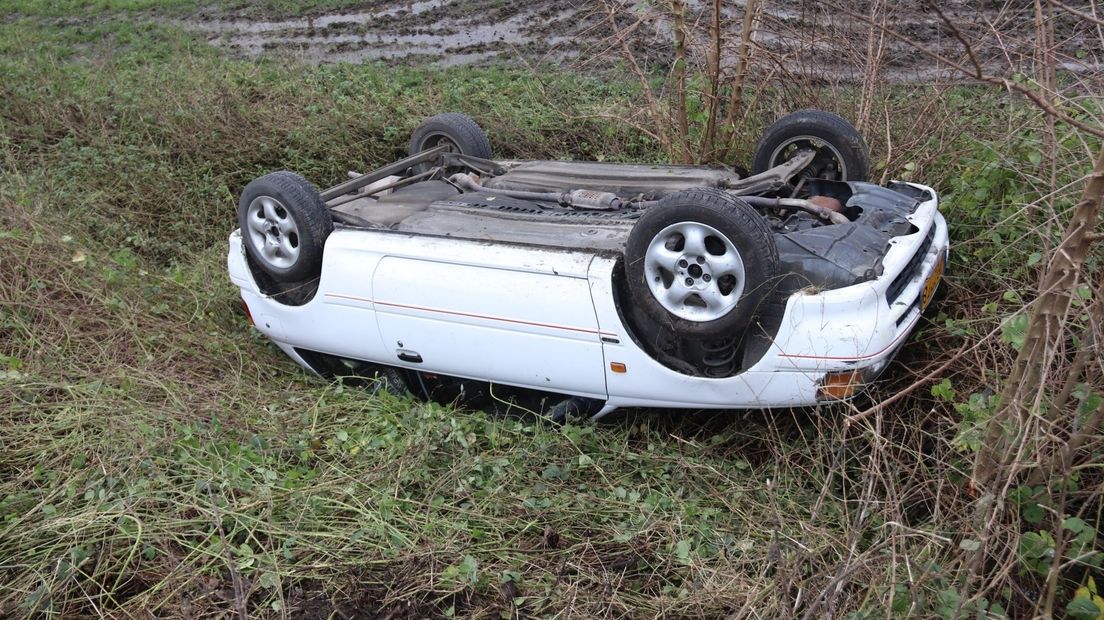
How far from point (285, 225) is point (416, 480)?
5.87ft

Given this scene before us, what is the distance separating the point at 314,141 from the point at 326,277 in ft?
12.9

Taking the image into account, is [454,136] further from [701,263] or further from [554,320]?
[701,263]

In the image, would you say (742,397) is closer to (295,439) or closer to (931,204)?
(931,204)

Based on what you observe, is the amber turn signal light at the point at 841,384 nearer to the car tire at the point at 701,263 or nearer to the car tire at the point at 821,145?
the car tire at the point at 701,263

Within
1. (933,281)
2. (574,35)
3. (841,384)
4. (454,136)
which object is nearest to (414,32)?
(574,35)

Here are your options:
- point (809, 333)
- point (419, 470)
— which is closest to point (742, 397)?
point (809, 333)

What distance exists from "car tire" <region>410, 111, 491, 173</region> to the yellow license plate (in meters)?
3.22

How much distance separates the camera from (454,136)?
21.0 feet

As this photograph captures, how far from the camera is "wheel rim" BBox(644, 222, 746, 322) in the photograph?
3.97m

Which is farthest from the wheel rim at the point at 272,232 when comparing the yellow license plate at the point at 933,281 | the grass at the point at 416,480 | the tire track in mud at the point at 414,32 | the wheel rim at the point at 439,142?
the tire track in mud at the point at 414,32

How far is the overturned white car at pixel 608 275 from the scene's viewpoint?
3.95 m

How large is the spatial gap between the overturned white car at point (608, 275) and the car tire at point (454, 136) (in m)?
0.41

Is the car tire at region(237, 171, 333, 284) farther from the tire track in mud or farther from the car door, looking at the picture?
the tire track in mud

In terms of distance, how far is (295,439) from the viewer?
15.5 feet
